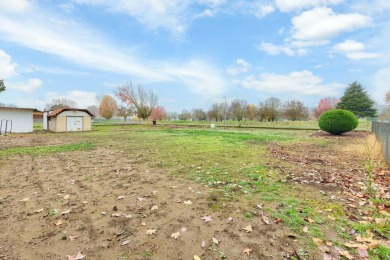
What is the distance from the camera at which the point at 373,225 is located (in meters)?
3.59

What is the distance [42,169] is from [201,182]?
5358 mm

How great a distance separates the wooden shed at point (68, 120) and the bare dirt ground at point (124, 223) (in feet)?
86.2

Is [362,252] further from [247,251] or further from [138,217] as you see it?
[138,217]

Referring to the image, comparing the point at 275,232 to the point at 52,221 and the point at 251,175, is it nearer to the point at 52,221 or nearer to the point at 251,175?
the point at 251,175

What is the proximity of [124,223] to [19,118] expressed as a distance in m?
30.4

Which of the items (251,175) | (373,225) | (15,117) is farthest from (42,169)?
(15,117)

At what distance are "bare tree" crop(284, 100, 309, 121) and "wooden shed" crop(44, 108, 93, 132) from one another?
1977 inches

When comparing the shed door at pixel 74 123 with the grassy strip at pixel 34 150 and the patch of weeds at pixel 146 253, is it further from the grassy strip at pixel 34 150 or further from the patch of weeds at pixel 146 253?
the patch of weeds at pixel 146 253

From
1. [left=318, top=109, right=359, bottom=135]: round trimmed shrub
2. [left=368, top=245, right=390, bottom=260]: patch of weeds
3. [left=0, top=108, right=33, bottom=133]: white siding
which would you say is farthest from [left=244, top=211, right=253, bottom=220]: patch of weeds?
[left=0, top=108, right=33, bottom=133]: white siding

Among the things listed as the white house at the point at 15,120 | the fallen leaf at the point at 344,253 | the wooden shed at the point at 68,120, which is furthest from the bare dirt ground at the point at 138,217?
the wooden shed at the point at 68,120

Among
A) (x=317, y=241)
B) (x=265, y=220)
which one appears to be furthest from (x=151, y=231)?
(x=317, y=241)

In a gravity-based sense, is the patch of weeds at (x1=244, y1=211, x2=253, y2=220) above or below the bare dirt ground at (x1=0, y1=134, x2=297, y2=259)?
above

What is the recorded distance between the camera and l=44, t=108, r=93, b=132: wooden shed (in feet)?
97.3

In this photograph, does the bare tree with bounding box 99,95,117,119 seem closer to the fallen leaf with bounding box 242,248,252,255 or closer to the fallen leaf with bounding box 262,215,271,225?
the fallen leaf with bounding box 262,215,271,225
